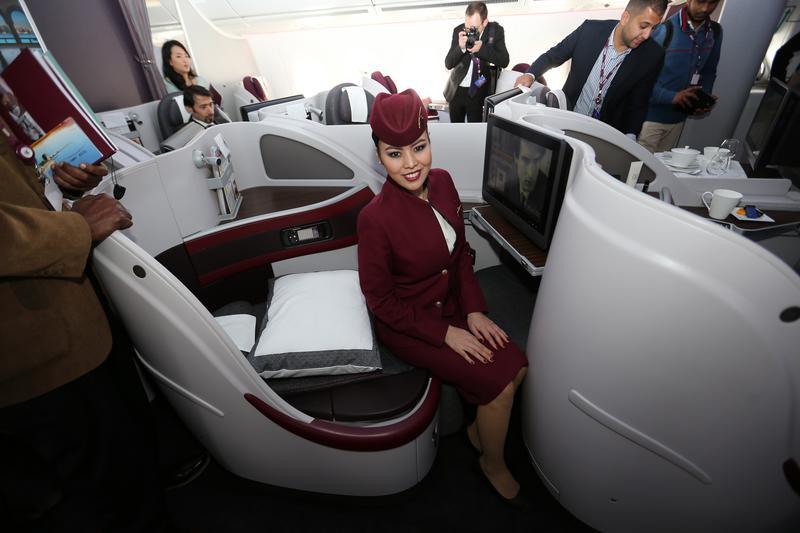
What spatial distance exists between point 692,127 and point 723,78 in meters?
0.47

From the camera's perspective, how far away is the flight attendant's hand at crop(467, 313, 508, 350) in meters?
1.28

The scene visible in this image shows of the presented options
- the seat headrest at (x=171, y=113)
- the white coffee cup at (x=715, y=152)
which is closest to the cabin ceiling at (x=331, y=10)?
the seat headrest at (x=171, y=113)

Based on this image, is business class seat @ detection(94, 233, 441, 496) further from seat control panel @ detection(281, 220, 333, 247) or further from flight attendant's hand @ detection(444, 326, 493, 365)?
seat control panel @ detection(281, 220, 333, 247)

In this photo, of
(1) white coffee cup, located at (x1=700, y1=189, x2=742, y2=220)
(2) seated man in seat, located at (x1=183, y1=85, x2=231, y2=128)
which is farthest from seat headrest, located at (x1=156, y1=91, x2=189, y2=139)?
(1) white coffee cup, located at (x1=700, y1=189, x2=742, y2=220)

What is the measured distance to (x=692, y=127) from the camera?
3.85 metres

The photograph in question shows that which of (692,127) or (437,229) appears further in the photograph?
(692,127)

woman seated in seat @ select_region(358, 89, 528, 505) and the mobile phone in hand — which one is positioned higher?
the mobile phone in hand

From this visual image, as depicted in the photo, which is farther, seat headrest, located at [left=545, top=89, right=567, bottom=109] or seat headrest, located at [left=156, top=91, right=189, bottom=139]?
seat headrest, located at [left=156, top=91, right=189, bottom=139]

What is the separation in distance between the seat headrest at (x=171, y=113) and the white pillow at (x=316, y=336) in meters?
3.03

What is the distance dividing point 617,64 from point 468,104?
1935mm

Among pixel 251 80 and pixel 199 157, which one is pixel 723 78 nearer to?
pixel 199 157

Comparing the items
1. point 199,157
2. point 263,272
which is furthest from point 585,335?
point 199,157

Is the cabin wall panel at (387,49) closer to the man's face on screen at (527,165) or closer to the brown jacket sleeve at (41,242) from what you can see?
the man's face on screen at (527,165)

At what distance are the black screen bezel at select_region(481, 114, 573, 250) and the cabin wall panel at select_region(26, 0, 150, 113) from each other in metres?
4.42
